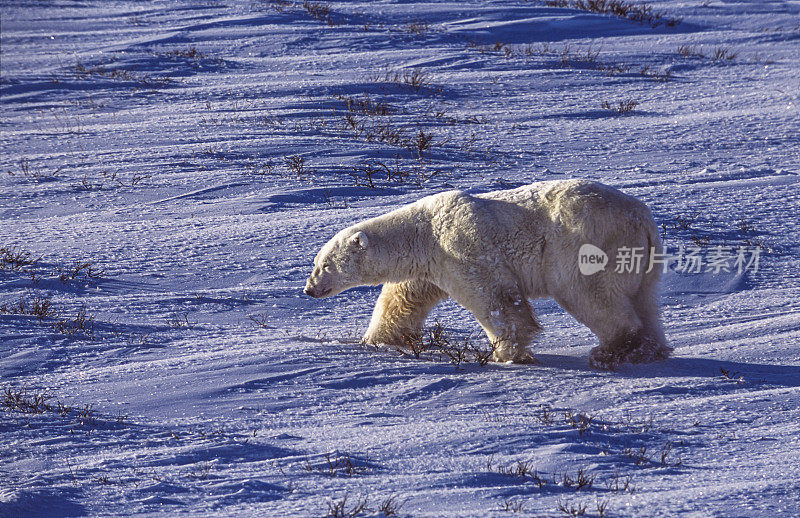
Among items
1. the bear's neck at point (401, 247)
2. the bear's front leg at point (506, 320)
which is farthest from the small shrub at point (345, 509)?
the bear's neck at point (401, 247)

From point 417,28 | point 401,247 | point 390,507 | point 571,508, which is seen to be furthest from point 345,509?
point 417,28

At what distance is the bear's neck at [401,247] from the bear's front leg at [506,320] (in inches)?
18.7

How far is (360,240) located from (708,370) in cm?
245

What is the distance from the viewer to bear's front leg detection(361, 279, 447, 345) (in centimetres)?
658

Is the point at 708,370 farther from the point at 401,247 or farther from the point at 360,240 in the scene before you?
the point at 360,240

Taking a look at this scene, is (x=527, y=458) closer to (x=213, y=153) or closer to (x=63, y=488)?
(x=63, y=488)

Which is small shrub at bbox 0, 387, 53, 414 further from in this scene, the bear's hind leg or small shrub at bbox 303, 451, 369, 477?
the bear's hind leg

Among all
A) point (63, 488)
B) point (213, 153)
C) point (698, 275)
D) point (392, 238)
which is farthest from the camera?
point (213, 153)

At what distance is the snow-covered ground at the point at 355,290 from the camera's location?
4.36 metres

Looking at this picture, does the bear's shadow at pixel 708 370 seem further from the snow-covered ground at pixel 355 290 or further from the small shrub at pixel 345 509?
the small shrub at pixel 345 509

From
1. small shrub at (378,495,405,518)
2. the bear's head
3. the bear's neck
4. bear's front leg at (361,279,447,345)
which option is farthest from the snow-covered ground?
the bear's neck

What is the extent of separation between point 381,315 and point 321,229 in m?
2.28

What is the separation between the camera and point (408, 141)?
11180mm

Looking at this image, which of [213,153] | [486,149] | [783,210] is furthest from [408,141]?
[783,210]
